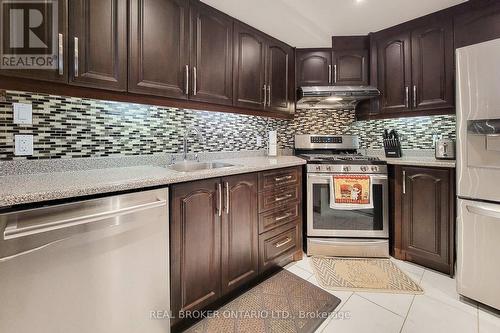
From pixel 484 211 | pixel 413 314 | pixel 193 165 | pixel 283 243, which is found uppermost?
pixel 193 165

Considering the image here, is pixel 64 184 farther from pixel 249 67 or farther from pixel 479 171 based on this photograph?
pixel 479 171

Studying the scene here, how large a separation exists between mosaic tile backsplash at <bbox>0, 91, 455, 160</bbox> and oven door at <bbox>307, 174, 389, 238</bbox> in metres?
0.81

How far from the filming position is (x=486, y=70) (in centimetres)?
146

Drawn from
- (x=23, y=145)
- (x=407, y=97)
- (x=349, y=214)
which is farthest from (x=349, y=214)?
(x=23, y=145)

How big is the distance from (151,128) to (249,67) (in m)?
1.07

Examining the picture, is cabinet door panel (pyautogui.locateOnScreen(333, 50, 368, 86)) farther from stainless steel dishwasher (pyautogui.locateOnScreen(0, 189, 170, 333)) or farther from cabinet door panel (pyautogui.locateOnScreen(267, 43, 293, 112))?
stainless steel dishwasher (pyautogui.locateOnScreen(0, 189, 170, 333))

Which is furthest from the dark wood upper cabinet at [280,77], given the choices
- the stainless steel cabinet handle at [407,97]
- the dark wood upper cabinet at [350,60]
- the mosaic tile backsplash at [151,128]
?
the stainless steel cabinet handle at [407,97]

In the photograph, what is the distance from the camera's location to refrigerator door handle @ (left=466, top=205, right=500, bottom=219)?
1.45 metres

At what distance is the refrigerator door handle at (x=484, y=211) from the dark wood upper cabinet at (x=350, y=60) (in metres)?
1.64

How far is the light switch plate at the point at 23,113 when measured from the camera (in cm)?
125

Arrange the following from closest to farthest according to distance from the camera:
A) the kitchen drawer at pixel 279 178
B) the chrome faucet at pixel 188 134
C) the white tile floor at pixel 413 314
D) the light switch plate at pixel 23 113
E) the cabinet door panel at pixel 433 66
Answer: the light switch plate at pixel 23 113
the white tile floor at pixel 413 314
the kitchen drawer at pixel 279 178
the chrome faucet at pixel 188 134
the cabinet door panel at pixel 433 66

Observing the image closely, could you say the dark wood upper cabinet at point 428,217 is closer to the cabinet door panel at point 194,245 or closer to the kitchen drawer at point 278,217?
the kitchen drawer at point 278,217

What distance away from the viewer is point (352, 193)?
2158mm

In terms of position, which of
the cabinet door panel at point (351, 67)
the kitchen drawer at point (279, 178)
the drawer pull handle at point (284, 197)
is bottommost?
the drawer pull handle at point (284, 197)
